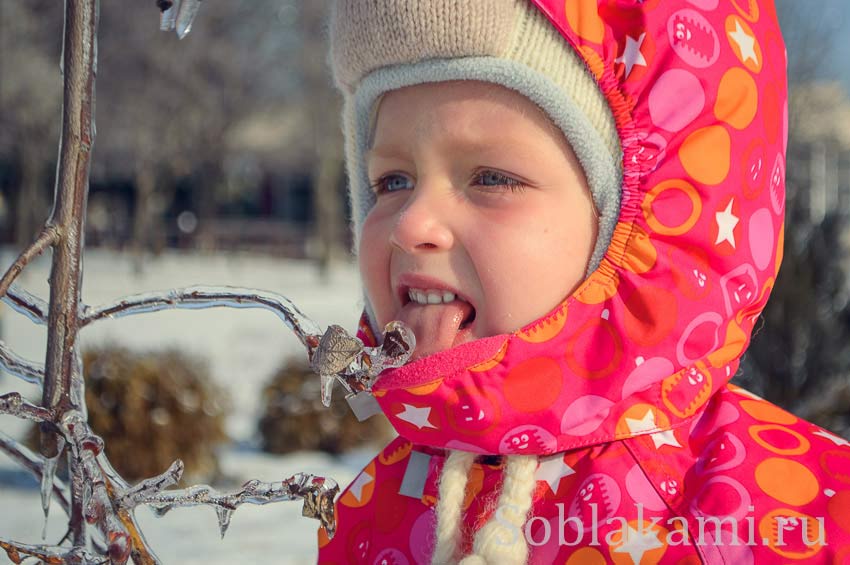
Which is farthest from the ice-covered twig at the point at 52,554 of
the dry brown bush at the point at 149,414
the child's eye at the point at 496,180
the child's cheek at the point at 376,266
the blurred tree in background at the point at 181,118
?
the blurred tree in background at the point at 181,118

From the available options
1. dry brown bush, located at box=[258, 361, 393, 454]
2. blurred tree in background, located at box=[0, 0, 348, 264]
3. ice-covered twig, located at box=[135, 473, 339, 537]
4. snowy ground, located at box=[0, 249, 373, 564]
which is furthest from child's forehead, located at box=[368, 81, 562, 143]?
blurred tree in background, located at box=[0, 0, 348, 264]

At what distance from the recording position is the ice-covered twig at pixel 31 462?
3.32ft

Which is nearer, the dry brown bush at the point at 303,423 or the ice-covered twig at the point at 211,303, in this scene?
the ice-covered twig at the point at 211,303

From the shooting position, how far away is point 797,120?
36.2ft

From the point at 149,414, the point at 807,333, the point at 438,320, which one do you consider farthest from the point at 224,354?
the point at 438,320

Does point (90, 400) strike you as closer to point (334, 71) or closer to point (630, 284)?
point (334, 71)

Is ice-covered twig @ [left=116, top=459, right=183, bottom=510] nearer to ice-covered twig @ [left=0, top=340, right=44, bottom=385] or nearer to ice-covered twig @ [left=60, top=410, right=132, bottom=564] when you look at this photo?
ice-covered twig @ [left=60, top=410, right=132, bottom=564]

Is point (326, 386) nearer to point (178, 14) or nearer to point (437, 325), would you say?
point (437, 325)

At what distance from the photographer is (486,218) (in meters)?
1.25

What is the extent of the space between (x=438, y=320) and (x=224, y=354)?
364 inches

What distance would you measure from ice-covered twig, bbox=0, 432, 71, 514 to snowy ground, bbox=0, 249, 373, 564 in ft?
2.41

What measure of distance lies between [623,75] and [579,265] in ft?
0.96

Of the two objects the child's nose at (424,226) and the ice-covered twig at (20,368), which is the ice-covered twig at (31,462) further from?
the child's nose at (424,226)

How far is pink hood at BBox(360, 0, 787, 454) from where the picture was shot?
4.02ft
